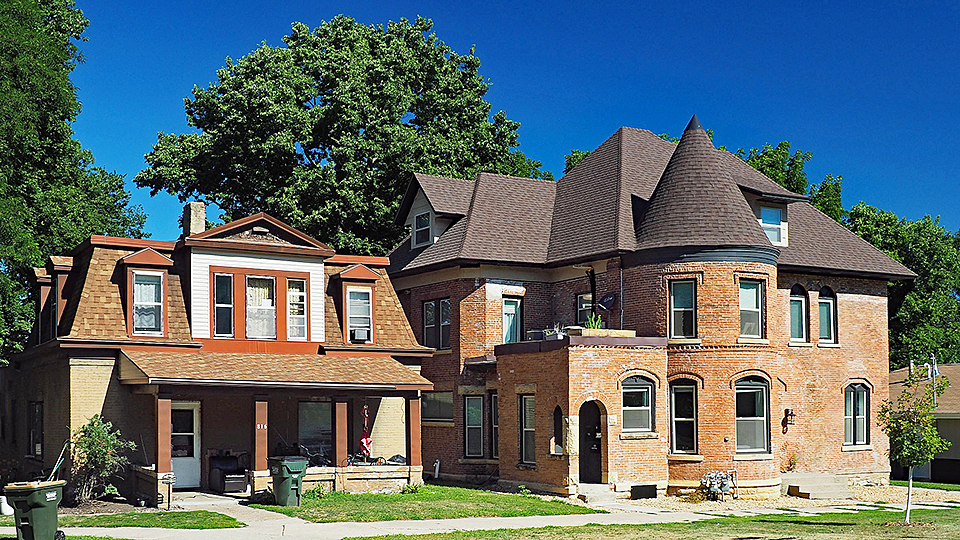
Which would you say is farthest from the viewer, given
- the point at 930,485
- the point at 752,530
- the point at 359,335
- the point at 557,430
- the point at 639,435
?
the point at 930,485

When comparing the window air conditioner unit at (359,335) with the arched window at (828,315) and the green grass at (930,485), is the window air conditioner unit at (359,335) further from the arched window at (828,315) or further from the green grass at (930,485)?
the green grass at (930,485)

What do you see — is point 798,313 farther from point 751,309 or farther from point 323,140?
point 323,140

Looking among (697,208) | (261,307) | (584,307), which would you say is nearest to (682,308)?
(697,208)

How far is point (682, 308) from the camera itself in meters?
29.8

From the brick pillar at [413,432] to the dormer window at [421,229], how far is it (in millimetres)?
8163

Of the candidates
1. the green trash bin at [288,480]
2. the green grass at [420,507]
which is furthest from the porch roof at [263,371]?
the green grass at [420,507]

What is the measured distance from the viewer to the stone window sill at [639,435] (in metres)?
28.9

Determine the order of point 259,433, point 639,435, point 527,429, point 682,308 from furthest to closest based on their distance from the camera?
point 527,429
point 682,308
point 639,435
point 259,433

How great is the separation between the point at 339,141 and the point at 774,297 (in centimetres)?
1866

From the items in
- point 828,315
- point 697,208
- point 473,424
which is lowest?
point 473,424

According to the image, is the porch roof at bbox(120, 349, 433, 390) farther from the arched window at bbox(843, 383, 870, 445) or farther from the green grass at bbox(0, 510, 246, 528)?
the arched window at bbox(843, 383, 870, 445)

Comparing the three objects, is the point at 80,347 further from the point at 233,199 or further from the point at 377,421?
the point at 233,199

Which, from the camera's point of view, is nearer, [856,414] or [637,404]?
[637,404]

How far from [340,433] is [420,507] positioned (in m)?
3.95
